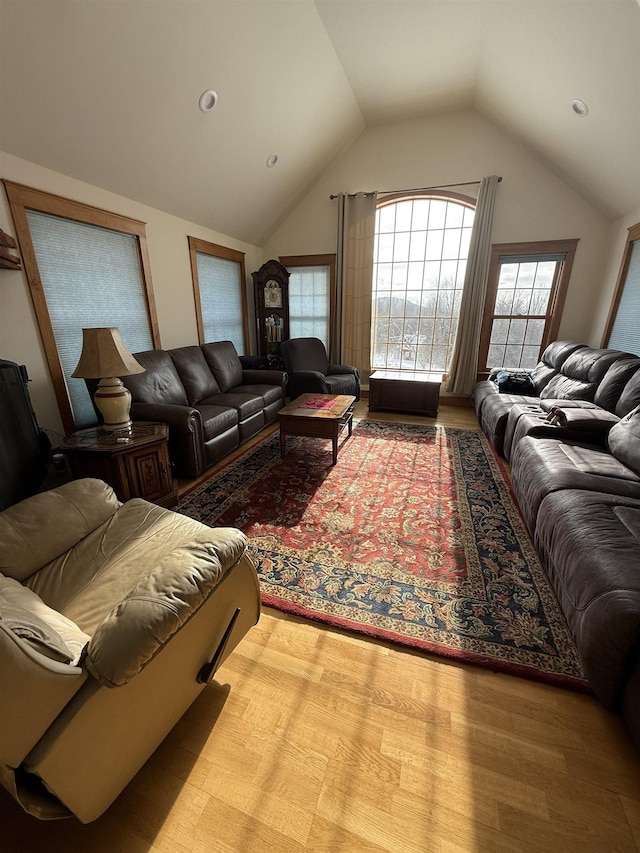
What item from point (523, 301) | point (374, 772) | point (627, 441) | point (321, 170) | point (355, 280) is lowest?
point (374, 772)

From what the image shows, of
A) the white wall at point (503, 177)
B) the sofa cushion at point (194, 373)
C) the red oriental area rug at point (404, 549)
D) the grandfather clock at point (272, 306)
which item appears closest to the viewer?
the red oriental area rug at point (404, 549)

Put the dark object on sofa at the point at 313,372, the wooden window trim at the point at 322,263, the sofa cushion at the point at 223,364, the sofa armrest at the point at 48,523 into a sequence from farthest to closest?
1. the wooden window trim at the point at 322,263
2. the dark object on sofa at the point at 313,372
3. the sofa cushion at the point at 223,364
4. the sofa armrest at the point at 48,523

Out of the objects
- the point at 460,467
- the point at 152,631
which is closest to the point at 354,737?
the point at 152,631

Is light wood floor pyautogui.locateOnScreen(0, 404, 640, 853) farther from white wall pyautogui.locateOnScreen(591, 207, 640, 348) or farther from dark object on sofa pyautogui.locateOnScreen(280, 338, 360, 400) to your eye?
white wall pyautogui.locateOnScreen(591, 207, 640, 348)

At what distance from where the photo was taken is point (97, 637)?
0.78m

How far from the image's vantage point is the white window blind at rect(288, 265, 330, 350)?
5.09 meters

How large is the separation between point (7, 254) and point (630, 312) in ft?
16.6

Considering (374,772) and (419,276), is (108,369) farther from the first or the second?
(419,276)

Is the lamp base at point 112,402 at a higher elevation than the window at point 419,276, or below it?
below

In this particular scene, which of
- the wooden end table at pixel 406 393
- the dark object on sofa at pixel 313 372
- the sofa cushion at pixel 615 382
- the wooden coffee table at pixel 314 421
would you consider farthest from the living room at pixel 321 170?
the wooden end table at pixel 406 393

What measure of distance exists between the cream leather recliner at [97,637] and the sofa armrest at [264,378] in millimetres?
2828

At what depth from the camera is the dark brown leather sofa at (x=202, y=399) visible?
264 centimetres

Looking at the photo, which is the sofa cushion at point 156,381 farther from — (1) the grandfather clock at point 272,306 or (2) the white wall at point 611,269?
(2) the white wall at point 611,269

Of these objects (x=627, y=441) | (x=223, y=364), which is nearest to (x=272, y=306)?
(x=223, y=364)
